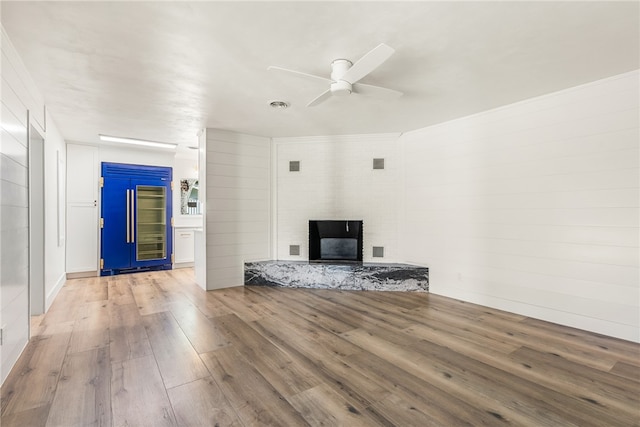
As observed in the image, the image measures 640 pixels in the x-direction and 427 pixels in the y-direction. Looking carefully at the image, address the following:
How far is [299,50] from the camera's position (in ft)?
7.86

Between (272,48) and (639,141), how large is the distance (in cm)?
349

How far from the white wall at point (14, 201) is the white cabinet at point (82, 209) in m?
2.82

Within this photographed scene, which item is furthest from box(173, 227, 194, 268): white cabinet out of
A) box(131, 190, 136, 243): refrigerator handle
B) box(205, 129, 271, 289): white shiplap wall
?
box(205, 129, 271, 289): white shiplap wall

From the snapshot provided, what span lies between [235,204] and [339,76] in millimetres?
3041

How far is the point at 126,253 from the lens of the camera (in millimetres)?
5930

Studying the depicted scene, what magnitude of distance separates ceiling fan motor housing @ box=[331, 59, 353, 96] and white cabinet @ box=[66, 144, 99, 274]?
17.7 feet

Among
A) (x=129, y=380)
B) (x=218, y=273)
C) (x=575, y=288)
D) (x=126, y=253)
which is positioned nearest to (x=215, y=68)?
(x=129, y=380)

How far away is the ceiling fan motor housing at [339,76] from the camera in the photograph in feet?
8.28

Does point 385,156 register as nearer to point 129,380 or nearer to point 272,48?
point 272,48

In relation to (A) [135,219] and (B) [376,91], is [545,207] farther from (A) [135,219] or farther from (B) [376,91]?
(A) [135,219]

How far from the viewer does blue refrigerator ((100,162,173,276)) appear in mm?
5758

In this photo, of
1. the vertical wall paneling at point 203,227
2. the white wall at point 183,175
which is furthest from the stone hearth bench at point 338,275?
the white wall at point 183,175

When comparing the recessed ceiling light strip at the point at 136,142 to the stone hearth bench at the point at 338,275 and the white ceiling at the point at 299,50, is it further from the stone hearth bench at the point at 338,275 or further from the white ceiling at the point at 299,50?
the stone hearth bench at the point at 338,275

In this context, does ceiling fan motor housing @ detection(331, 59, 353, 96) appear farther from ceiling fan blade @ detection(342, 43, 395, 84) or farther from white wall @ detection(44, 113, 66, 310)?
white wall @ detection(44, 113, 66, 310)
